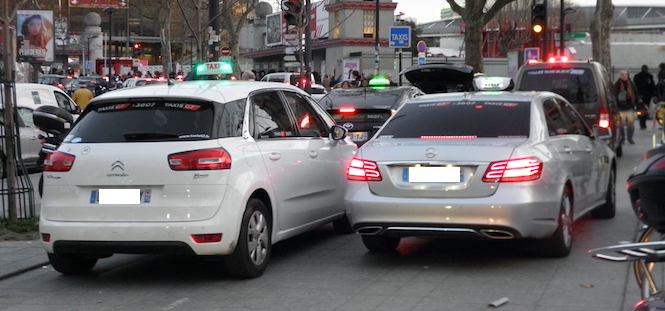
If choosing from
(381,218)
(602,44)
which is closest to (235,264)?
(381,218)

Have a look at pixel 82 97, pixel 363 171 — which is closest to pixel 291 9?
pixel 82 97

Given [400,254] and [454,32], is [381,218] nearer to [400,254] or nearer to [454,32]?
[400,254]

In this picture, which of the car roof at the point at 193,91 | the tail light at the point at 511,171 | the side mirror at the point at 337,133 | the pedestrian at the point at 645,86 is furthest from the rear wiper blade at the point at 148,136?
the pedestrian at the point at 645,86

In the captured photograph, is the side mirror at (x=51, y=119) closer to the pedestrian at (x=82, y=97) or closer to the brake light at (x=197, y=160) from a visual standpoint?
the brake light at (x=197, y=160)

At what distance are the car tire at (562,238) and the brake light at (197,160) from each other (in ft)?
9.33

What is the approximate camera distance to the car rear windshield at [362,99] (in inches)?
588

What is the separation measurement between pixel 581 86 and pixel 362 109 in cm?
443

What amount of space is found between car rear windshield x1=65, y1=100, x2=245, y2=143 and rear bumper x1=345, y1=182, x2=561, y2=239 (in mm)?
1313

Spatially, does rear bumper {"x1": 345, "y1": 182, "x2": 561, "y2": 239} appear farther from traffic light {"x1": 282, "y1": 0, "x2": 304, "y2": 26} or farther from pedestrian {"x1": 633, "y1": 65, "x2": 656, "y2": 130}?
pedestrian {"x1": 633, "y1": 65, "x2": 656, "y2": 130}

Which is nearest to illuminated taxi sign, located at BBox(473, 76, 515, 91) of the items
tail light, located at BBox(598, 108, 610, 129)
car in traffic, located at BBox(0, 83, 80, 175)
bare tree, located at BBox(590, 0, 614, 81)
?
tail light, located at BBox(598, 108, 610, 129)

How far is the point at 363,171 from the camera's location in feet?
27.4

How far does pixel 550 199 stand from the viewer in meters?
8.08

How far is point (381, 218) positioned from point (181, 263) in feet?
6.58

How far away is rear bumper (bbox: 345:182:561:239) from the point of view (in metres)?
7.77
